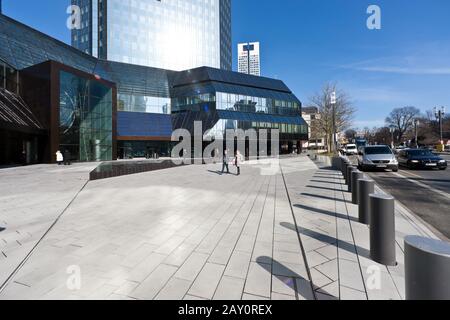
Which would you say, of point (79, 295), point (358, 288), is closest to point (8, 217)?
point (79, 295)

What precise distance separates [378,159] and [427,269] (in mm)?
15927

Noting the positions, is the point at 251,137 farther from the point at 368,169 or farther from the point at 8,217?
the point at 8,217

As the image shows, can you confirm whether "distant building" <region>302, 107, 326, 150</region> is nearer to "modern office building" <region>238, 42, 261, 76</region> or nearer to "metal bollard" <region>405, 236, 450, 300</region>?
"metal bollard" <region>405, 236, 450, 300</region>

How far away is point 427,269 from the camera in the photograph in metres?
1.87

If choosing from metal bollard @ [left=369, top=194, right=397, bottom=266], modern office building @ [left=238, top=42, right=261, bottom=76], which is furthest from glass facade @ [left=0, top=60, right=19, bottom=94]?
modern office building @ [left=238, top=42, right=261, bottom=76]

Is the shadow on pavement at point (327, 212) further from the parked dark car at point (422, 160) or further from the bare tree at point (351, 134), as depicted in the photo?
the bare tree at point (351, 134)

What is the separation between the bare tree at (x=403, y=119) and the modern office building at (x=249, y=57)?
121 meters

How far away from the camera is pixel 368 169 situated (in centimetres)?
1616

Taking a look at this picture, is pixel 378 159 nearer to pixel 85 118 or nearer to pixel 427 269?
pixel 427 269

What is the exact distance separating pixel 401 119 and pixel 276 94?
6432 cm

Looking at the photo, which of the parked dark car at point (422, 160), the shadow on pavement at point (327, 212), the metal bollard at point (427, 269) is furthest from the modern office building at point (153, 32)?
the metal bollard at point (427, 269)

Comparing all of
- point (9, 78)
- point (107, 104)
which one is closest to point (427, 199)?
point (9, 78)

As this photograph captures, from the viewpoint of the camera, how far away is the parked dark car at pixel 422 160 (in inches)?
614

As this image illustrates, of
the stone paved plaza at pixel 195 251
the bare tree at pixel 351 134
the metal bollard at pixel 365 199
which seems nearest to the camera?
the stone paved plaza at pixel 195 251
